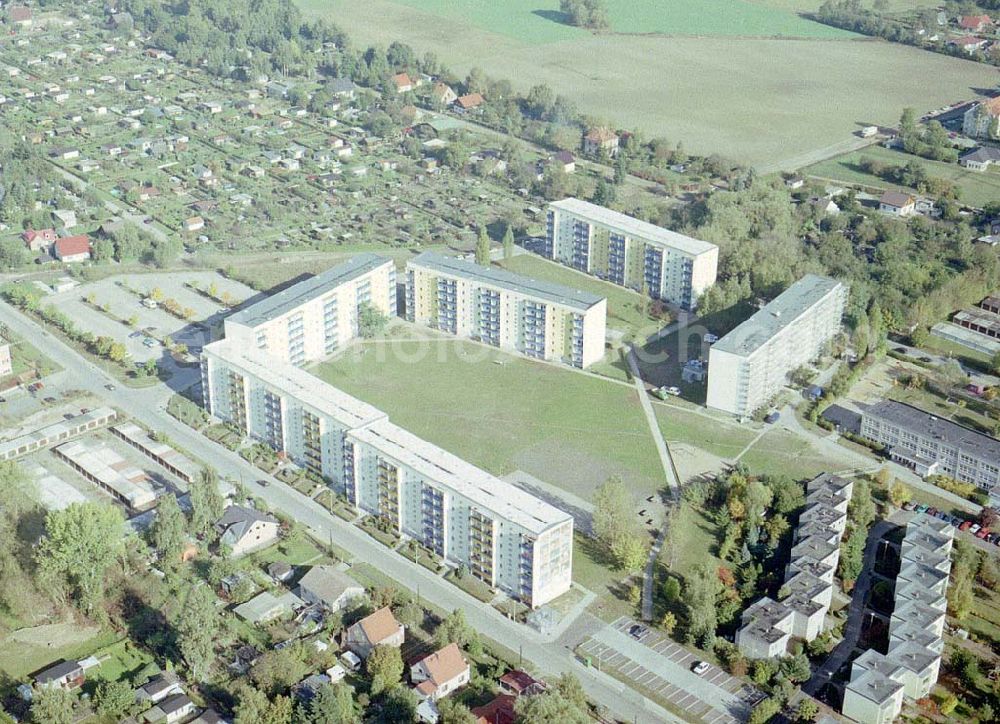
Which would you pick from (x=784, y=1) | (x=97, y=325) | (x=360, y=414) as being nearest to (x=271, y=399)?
(x=360, y=414)

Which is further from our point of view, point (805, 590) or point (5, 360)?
point (5, 360)

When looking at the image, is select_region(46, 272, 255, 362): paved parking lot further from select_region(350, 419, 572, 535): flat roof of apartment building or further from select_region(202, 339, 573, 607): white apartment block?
select_region(350, 419, 572, 535): flat roof of apartment building

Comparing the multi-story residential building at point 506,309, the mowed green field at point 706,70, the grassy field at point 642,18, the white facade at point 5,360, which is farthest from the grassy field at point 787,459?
the grassy field at point 642,18

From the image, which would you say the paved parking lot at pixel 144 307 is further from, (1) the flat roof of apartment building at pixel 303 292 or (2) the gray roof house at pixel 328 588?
(2) the gray roof house at pixel 328 588

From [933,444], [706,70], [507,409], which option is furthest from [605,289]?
[706,70]

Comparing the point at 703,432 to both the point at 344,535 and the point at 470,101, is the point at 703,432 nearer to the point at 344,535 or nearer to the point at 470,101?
the point at 344,535

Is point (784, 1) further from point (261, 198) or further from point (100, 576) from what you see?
point (100, 576)

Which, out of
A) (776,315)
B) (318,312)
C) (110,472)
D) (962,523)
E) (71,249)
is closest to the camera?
(962,523)
